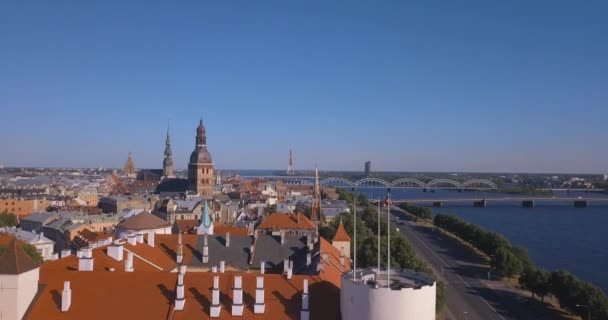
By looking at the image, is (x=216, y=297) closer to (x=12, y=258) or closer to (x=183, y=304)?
(x=183, y=304)

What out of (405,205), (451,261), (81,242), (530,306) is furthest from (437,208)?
(81,242)

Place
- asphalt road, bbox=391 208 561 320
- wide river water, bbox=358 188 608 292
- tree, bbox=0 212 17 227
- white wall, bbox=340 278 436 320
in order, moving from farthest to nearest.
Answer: tree, bbox=0 212 17 227 → wide river water, bbox=358 188 608 292 → asphalt road, bbox=391 208 561 320 → white wall, bbox=340 278 436 320

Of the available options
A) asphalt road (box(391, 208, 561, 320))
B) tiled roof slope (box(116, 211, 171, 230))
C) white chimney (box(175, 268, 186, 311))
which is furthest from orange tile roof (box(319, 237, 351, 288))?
tiled roof slope (box(116, 211, 171, 230))

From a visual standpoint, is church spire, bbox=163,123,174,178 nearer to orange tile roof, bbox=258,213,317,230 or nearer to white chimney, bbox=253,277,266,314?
orange tile roof, bbox=258,213,317,230

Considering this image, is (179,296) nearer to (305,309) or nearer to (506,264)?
(305,309)

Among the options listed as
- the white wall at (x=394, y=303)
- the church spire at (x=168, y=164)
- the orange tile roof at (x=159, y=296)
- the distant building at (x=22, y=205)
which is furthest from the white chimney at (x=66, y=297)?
the church spire at (x=168, y=164)

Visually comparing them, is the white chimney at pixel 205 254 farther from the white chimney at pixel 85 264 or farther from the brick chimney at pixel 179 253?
the white chimney at pixel 85 264
